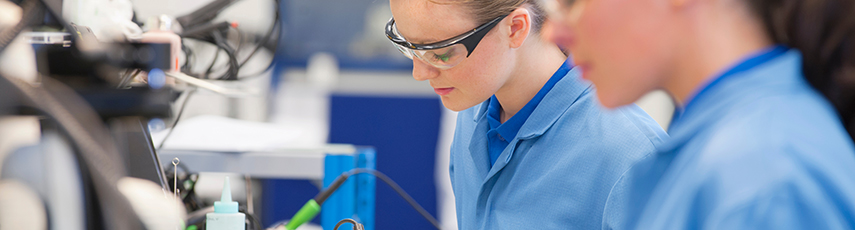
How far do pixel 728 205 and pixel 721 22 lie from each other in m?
0.12

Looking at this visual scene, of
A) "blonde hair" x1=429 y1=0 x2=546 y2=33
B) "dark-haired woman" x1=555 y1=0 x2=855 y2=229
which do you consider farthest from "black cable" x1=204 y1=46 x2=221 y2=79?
"dark-haired woman" x1=555 y1=0 x2=855 y2=229

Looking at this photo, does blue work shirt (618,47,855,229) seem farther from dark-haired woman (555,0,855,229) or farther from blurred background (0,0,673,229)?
blurred background (0,0,673,229)

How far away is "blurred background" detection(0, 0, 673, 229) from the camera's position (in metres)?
0.83

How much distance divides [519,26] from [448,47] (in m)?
0.10

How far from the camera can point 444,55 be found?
2.77 feet

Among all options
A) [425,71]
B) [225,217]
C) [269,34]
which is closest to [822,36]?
[425,71]

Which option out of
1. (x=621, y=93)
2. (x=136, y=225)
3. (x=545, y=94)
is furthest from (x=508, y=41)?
(x=136, y=225)

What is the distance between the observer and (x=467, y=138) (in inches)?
41.2

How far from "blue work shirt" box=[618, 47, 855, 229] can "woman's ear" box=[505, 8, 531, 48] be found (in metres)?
0.46

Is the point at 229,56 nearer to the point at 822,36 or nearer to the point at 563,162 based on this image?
the point at 563,162

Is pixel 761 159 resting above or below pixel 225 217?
above

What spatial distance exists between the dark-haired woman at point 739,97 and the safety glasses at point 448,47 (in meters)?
0.39

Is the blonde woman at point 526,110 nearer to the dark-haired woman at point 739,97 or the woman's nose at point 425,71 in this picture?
the woman's nose at point 425,71

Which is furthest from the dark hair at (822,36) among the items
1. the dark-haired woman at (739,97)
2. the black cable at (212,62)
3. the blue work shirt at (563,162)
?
the black cable at (212,62)
